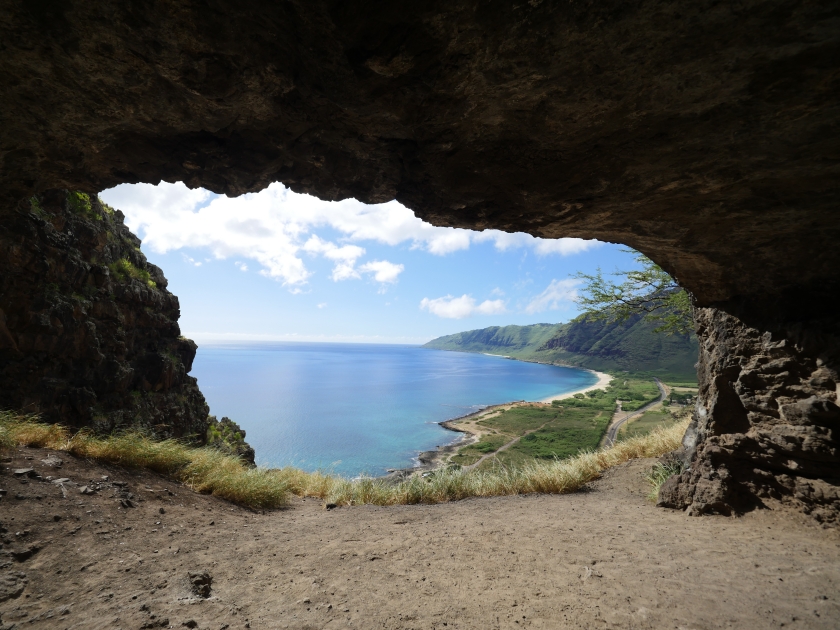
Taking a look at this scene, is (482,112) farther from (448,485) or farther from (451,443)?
(451,443)

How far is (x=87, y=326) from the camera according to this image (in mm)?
9938

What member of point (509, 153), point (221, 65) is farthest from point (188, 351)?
point (509, 153)

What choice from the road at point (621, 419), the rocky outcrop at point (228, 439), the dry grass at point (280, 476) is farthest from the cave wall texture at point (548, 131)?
the road at point (621, 419)

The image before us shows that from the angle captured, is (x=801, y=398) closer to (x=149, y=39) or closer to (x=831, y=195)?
(x=831, y=195)

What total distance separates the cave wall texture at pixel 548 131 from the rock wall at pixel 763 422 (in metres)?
0.02

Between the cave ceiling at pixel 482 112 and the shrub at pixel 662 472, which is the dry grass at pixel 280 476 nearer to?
the shrub at pixel 662 472

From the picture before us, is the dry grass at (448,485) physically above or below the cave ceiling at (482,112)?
below

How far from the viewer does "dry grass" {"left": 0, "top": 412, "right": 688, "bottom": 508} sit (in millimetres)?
5809

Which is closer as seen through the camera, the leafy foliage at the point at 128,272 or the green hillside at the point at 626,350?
the leafy foliage at the point at 128,272

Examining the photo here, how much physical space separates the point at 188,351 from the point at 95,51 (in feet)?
45.3

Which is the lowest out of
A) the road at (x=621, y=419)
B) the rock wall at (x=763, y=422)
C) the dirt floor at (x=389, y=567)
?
the road at (x=621, y=419)

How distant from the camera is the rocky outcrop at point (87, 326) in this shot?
27.3ft

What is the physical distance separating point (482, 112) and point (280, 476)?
7.95 metres

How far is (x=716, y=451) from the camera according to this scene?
A: 4977mm
